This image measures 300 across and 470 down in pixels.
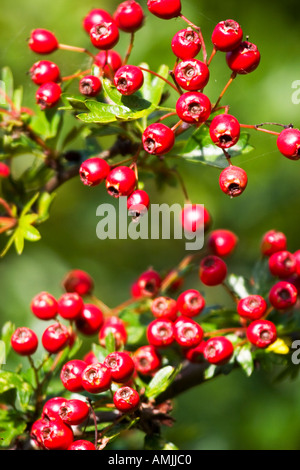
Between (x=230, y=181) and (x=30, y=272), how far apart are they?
315 centimetres

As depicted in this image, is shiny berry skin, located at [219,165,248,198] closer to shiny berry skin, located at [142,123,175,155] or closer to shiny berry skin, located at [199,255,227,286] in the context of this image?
shiny berry skin, located at [142,123,175,155]

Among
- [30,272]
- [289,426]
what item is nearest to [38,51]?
[30,272]

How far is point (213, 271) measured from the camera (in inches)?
84.5

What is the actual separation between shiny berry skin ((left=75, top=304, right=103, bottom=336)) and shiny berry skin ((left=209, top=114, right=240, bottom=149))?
91 cm

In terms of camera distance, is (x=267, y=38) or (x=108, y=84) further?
(x=267, y=38)

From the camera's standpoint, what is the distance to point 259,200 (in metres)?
4.27

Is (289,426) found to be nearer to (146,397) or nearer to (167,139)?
(146,397)

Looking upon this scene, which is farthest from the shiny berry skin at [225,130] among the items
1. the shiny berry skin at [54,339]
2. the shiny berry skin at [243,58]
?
the shiny berry skin at [54,339]

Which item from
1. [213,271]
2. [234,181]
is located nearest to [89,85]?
[234,181]

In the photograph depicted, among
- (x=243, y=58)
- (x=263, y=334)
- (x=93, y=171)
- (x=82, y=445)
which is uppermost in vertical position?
(x=243, y=58)

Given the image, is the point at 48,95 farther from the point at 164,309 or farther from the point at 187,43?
the point at 164,309

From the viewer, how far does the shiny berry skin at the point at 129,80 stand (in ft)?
5.61

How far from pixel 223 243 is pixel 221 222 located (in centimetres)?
200

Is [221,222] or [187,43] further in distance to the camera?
[221,222]
